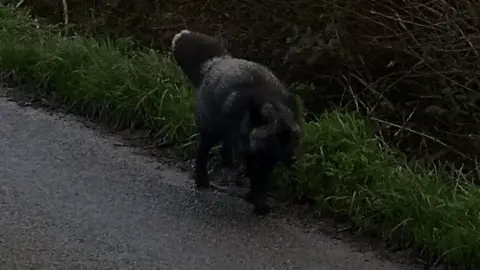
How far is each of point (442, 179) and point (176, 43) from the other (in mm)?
1900

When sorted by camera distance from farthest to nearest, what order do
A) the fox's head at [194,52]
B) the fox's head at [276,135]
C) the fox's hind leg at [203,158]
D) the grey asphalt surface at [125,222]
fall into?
the fox's head at [194,52] → the fox's hind leg at [203,158] → the fox's head at [276,135] → the grey asphalt surface at [125,222]

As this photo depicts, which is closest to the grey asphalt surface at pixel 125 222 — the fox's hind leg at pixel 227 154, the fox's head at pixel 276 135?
the fox's hind leg at pixel 227 154

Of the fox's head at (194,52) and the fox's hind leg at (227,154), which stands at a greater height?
the fox's head at (194,52)

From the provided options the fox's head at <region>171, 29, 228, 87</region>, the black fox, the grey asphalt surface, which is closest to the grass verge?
the grey asphalt surface

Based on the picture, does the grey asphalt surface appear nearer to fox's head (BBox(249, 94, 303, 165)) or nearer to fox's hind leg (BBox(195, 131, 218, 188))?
fox's hind leg (BBox(195, 131, 218, 188))

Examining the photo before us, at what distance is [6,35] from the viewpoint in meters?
8.52

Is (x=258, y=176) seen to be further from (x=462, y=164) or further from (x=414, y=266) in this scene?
(x=462, y=164)

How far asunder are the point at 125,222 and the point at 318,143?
57.5 inches

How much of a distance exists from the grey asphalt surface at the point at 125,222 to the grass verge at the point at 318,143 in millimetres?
313

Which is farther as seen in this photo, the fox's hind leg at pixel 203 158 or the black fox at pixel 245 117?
the fox's hind leg at pixel 203 158

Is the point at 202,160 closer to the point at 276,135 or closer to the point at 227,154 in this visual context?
the point at 227,154

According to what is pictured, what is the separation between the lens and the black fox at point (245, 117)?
527 centimetres

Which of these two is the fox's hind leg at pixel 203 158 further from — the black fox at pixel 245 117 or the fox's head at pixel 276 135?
the fox's head at pixel 276 135

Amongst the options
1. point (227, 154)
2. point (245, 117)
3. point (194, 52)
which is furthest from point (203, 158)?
point (194, 52)
